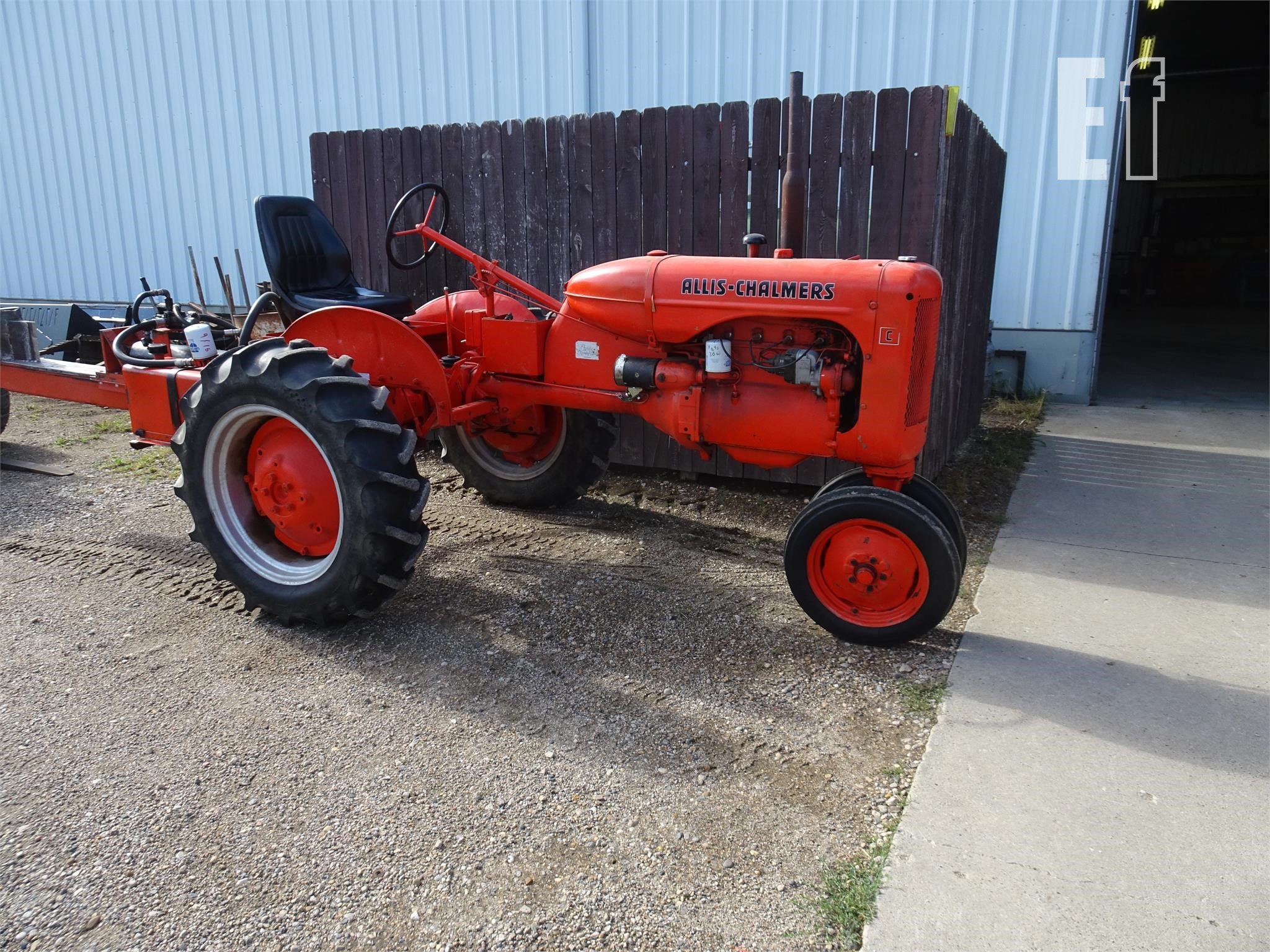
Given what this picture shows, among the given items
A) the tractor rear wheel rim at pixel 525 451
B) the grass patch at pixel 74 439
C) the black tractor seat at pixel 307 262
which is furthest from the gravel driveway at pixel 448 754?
the grass patch at pixel 74 439

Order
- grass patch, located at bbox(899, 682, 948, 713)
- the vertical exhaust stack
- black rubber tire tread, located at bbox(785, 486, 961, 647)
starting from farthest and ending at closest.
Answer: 1. the vertical exhaust stack
2. black rubber tire tread, located at bbox(785, 486, 961, 647)
3. grass patch, located at bbox(899, 682, 948, 713)

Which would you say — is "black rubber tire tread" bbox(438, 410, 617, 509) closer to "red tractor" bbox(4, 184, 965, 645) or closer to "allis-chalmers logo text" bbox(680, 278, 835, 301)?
"red tractor" bbox(4, 184, 965, 645)

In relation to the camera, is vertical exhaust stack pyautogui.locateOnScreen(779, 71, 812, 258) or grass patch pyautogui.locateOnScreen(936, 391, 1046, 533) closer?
vertical exhaust stack pyautogui.locateOnScreen(779, 71, 812, 258)

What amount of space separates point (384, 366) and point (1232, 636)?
3335 mm

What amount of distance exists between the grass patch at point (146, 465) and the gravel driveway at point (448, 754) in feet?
4.34

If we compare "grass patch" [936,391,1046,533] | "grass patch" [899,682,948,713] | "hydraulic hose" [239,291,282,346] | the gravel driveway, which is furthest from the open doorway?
"hydraulic hose" [239,291,282,346]

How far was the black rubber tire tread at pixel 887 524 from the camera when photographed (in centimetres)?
299

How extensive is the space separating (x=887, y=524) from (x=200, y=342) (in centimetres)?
305

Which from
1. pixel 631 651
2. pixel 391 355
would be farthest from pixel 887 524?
pixel 391 355

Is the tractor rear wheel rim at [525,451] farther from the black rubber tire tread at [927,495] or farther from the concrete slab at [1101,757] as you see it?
the concrete slab at [1101,757]

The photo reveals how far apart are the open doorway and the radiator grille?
39.8 ft

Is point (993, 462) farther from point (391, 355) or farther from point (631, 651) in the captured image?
point (391, 355)

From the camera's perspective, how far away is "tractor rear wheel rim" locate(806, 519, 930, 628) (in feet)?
10.1

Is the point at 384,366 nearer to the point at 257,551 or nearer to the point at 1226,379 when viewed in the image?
the point at 257,551
